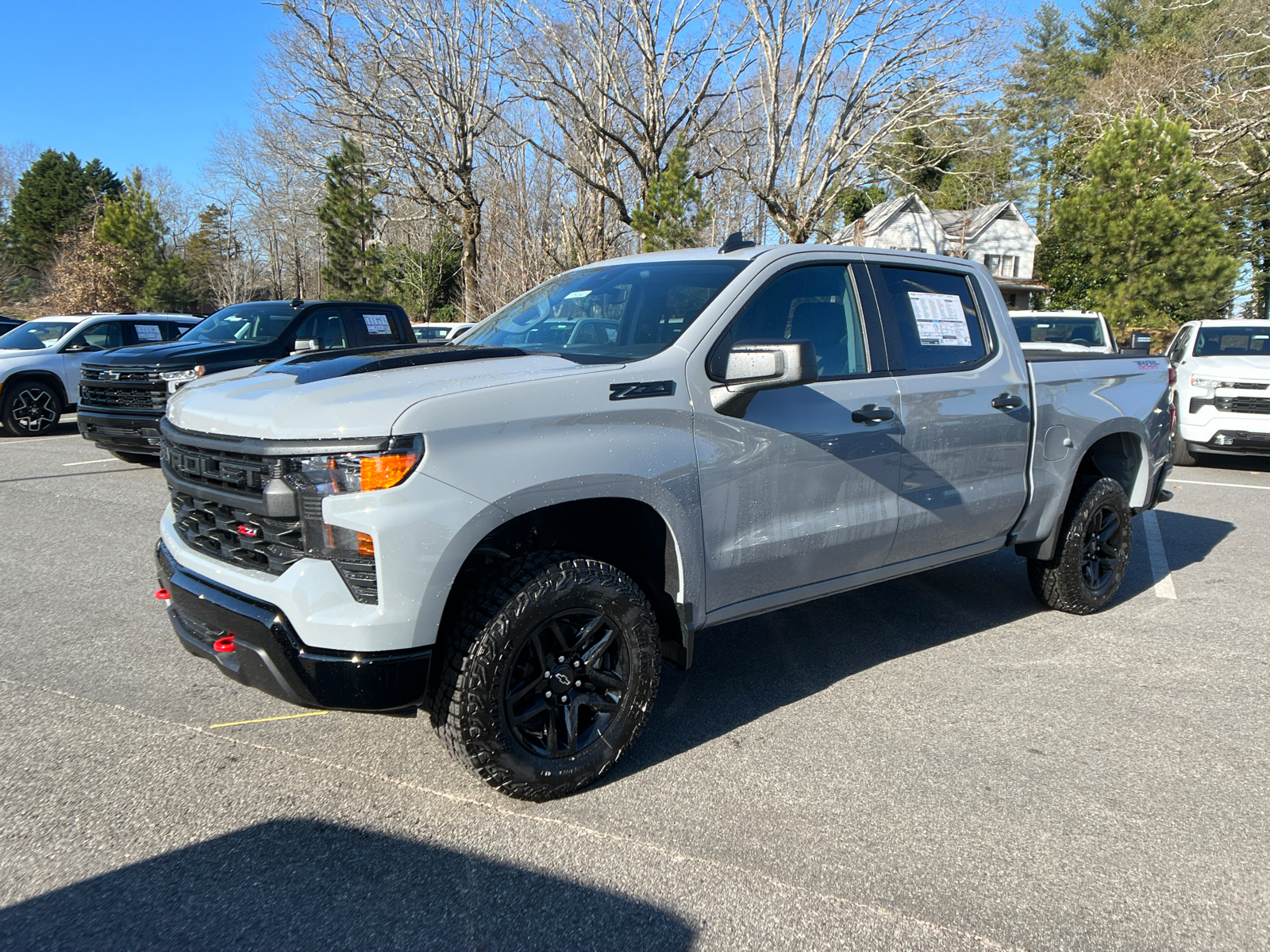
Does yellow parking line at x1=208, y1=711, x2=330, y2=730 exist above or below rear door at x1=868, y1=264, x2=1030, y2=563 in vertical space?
below

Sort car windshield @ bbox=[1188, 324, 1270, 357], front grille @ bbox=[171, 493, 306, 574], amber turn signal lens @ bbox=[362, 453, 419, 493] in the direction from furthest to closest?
car windshield @ bbox=[1188, 324, 1270, 357] → front grille @ bbox=[171, 493, 306, 574] → amber turn signal lens @ bbox=[362, 453, 419, 493]

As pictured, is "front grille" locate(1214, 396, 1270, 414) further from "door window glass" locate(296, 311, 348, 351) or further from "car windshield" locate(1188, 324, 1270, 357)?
"door window glass" locate(296, 311, 348, 351)

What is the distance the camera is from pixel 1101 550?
17.2 feet

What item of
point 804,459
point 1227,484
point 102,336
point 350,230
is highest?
point 350,230

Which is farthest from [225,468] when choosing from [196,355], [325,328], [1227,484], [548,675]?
[1227,484]

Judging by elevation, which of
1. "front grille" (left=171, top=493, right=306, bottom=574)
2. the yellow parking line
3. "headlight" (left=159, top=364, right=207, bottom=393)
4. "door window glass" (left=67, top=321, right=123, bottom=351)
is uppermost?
"door window glass" (left=67, top=321, right=123, bottom=351)

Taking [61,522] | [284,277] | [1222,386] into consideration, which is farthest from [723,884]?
[284,277]

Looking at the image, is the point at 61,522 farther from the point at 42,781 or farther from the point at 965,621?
the point at 965,621

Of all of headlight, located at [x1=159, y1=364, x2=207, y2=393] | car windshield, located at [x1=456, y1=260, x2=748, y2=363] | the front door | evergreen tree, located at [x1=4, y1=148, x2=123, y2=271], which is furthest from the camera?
evergreen tree, located at [x1=4, y1=148, x2=123, y2=271]

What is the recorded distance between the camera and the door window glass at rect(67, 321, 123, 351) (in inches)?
492

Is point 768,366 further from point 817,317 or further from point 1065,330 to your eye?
point 1065,330

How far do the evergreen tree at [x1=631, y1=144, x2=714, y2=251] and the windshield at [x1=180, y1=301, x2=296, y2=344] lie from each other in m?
15.3

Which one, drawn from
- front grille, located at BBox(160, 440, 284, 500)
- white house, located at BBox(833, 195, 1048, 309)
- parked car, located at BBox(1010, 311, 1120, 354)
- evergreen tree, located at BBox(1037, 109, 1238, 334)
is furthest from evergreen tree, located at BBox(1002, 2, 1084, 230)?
front grille, located at BBox(160, 440, 284, 500)

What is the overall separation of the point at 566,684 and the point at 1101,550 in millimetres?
3608
